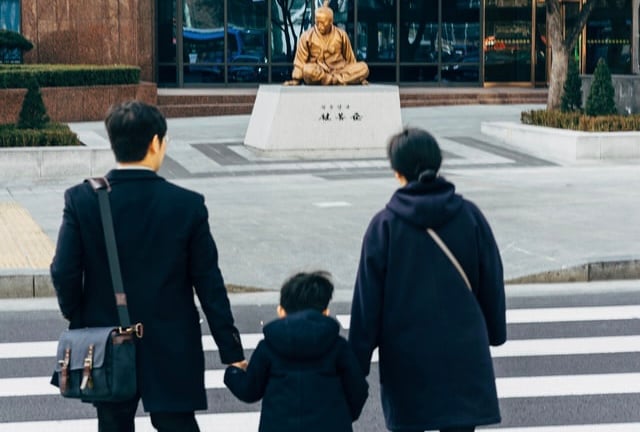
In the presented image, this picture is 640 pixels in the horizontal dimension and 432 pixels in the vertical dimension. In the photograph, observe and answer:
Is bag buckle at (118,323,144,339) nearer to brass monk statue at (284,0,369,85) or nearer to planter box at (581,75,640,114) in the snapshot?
brass monk statue at (284,0,369,85)

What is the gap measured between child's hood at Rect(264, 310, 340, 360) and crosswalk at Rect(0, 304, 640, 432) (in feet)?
8.72

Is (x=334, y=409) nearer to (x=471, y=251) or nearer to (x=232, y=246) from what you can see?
(x=471, y=251)

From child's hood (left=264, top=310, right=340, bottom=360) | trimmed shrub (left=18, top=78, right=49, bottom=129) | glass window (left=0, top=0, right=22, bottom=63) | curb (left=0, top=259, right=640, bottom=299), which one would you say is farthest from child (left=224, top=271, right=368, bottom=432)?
glass window (left=0, top=0, right=22, bottom=63)

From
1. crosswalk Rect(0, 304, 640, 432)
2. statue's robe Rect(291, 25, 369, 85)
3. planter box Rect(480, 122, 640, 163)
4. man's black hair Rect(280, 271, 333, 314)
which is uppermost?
statue's robe Rect(291, 25, 369, 85)

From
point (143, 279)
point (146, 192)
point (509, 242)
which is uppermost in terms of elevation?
point (146, 192)

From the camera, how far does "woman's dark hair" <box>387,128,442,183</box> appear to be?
4.93 meters

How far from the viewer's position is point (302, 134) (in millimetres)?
21828

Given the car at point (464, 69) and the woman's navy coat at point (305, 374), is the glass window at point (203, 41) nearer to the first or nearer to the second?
the car at point (464, 69)

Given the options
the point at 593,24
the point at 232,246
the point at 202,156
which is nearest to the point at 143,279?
the point at 232,246

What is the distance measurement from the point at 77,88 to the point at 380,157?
8.11 metres

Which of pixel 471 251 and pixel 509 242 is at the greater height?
pixel 471 251

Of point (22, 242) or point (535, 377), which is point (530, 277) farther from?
point (22, 242)

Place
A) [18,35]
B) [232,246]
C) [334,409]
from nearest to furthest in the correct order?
[334,409] < [232,246] < [18,35]

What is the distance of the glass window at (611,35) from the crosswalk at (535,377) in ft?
88.3
